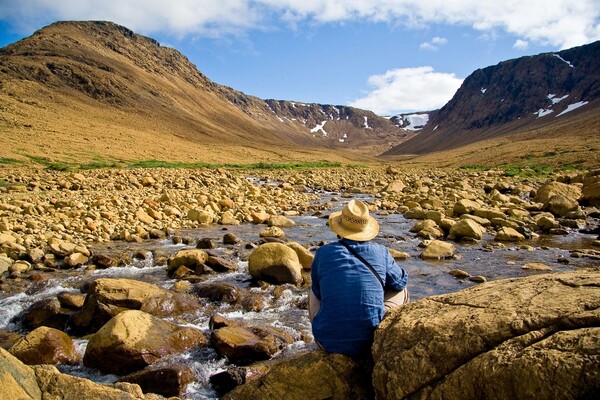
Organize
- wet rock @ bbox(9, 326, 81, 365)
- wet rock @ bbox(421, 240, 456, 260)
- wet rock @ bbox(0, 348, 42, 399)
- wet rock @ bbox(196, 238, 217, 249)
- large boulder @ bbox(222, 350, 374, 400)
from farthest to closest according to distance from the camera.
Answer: wet rock @ bbox(196, 238, 217, 249) < wet rock @ bbox(421, 240, 456, 260) < wet rock @ bbox(9, 326, 81, 365) < large boulder @ bbox(222, 350, 374, 400) < wet rock @ bbox(0, 348, 42, 399)

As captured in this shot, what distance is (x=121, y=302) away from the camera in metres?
7.51

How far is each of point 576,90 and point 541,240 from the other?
138m

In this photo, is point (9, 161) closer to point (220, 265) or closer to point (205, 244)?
point (205, 244)

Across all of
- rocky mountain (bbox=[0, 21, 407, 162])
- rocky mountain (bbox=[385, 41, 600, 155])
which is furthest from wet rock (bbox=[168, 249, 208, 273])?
rocky mountain (bbox=[385, 41, 600, 155])

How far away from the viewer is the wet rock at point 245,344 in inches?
245

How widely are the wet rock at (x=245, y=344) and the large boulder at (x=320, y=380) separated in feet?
6.37

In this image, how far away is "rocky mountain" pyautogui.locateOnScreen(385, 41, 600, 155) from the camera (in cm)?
12175

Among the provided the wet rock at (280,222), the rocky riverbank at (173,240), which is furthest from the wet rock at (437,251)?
the wet rock at (280,222)

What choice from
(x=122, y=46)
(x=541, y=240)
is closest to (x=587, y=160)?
(x=541, y=240)

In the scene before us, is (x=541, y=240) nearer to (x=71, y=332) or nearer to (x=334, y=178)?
(x=71, y=332)

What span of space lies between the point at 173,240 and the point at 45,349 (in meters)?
7.31

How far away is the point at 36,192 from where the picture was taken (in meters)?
18.6

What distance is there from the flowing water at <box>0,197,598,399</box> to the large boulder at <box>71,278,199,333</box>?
0.40 metres

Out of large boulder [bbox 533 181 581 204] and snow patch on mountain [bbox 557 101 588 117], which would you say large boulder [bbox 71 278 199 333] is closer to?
large boulder [bbox 533 181 581 204]
